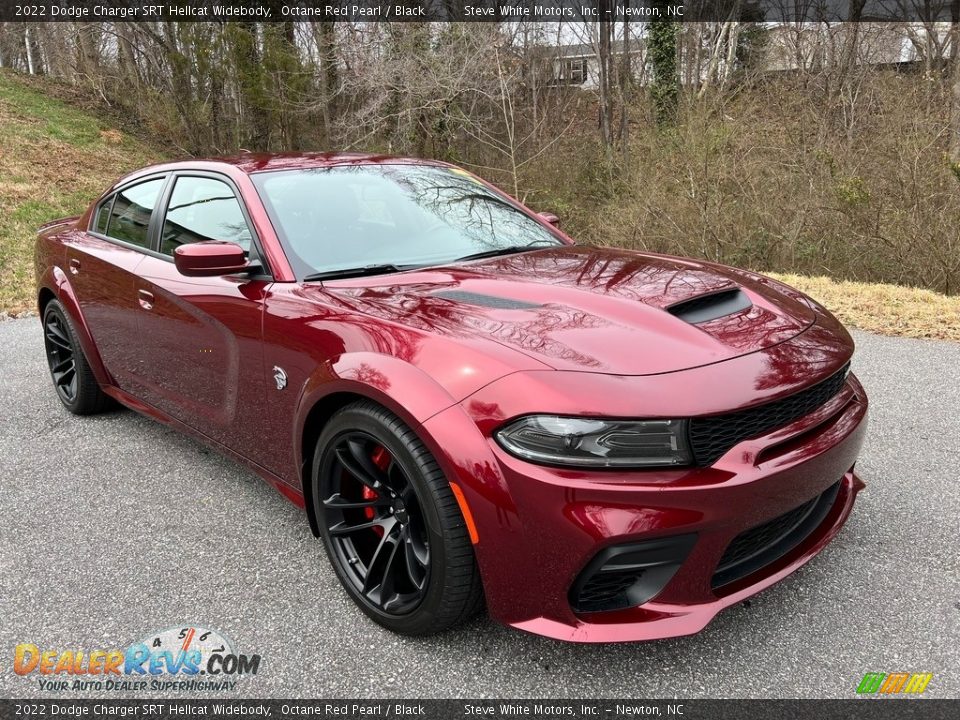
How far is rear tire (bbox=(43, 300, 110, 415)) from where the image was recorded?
13.5 ft

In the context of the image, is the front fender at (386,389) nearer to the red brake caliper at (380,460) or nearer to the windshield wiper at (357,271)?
the red brake caliper at (380,460)

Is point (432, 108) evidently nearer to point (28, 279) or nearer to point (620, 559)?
point (28, 279)

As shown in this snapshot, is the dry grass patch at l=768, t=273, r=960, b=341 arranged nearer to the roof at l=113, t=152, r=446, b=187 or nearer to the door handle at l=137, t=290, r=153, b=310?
the roof at l=113, t=152, r=446, b=187

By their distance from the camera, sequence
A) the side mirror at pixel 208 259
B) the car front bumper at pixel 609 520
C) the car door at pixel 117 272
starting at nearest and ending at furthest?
the car front bumper at pixel 609 520 < the side mirror at pixel 208 259 < the car door at pixel 117 272

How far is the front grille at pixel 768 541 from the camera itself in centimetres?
195

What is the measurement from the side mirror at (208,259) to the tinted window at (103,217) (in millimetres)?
1787

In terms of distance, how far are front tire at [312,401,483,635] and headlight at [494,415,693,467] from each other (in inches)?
12.6

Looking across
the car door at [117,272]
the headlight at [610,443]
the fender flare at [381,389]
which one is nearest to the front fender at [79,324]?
the car door at [117,272]

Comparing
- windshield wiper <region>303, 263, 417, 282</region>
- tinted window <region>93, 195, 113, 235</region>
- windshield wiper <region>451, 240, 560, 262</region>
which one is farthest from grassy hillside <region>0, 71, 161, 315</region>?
windshield wiper <region>451, 240, 560, 262</region>

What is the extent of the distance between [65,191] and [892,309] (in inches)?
647

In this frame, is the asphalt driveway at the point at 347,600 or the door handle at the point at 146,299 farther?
the door handle at the point at 146,299

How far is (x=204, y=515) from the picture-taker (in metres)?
Answer: 3.08

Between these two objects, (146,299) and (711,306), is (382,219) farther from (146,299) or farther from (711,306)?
(711,306)

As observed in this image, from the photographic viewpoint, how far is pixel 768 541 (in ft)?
6.81
